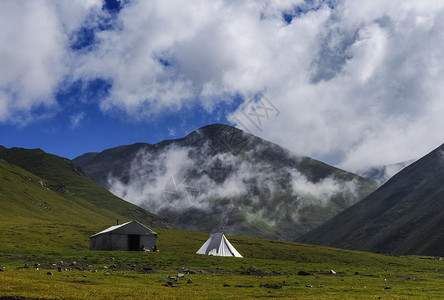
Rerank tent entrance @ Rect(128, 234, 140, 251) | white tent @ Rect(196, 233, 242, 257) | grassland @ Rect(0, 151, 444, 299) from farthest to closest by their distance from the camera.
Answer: tent entrance @ Rect(128, 234, 140, 251)
white tent @ Rect(196, 233, 242, 257)
grassland @ Rect(0, 151, 444, 299)

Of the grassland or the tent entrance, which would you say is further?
the tent entrance

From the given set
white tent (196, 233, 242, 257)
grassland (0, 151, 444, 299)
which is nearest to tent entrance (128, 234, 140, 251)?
white tent (196, 233, 242, 257)

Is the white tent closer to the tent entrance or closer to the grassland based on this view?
the tent entrance

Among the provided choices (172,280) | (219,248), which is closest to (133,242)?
(219,248)

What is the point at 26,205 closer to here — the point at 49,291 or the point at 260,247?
the point at 260,247

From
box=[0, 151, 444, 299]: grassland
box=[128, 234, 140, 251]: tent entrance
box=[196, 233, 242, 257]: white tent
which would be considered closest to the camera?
box=[0, 151, 444, 299]: grassland

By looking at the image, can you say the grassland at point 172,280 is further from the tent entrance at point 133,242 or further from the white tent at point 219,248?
the tent entrance at point 133,242

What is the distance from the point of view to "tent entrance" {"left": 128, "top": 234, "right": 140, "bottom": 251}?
87125 millimetres

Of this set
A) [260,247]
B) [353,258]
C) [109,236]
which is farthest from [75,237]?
[353,258]

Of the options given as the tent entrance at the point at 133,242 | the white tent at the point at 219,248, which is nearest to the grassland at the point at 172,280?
the white tent at the point at 219,248

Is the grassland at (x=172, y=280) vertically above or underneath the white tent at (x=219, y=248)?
underneath

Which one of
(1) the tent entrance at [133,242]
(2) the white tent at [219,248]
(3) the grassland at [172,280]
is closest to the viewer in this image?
(3) the grassland at [172,280]

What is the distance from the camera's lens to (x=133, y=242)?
87.4 meters

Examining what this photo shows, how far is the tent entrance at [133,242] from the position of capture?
87125 mm
